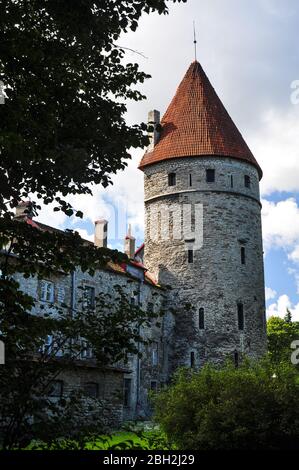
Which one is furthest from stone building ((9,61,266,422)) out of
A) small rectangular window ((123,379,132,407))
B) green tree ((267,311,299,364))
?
green tree ((267,311,299,364))

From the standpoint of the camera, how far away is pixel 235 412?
1420 centimetres

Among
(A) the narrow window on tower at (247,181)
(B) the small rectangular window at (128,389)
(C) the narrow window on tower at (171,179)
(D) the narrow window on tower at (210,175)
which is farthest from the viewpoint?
(A) the narrow window on tower at (247,181)

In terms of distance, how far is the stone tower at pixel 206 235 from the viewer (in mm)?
32344

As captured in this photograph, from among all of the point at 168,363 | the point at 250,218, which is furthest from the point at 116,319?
the point at 250,218

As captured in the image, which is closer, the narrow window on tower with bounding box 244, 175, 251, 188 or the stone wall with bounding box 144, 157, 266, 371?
the stone wall with bounding box 144, 157, 266, 371

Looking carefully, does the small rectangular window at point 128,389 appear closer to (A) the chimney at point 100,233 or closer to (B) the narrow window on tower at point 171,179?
(A) the chimney at point 100,233

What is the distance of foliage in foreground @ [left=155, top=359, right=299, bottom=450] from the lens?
14.0 meters

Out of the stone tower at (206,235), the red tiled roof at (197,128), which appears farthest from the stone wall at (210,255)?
the red tiled roof at (197,128)

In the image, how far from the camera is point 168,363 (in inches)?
1276

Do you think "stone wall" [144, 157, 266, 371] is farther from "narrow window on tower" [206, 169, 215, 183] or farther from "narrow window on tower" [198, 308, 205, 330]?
"narrow window on tower" [206, 169, 215, 183]

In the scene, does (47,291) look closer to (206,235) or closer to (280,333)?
(206,235)

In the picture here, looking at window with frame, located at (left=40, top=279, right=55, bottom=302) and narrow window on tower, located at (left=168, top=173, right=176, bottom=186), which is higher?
narrow window on tower, located at (left=168, top=173, right=176, bottom=186)
